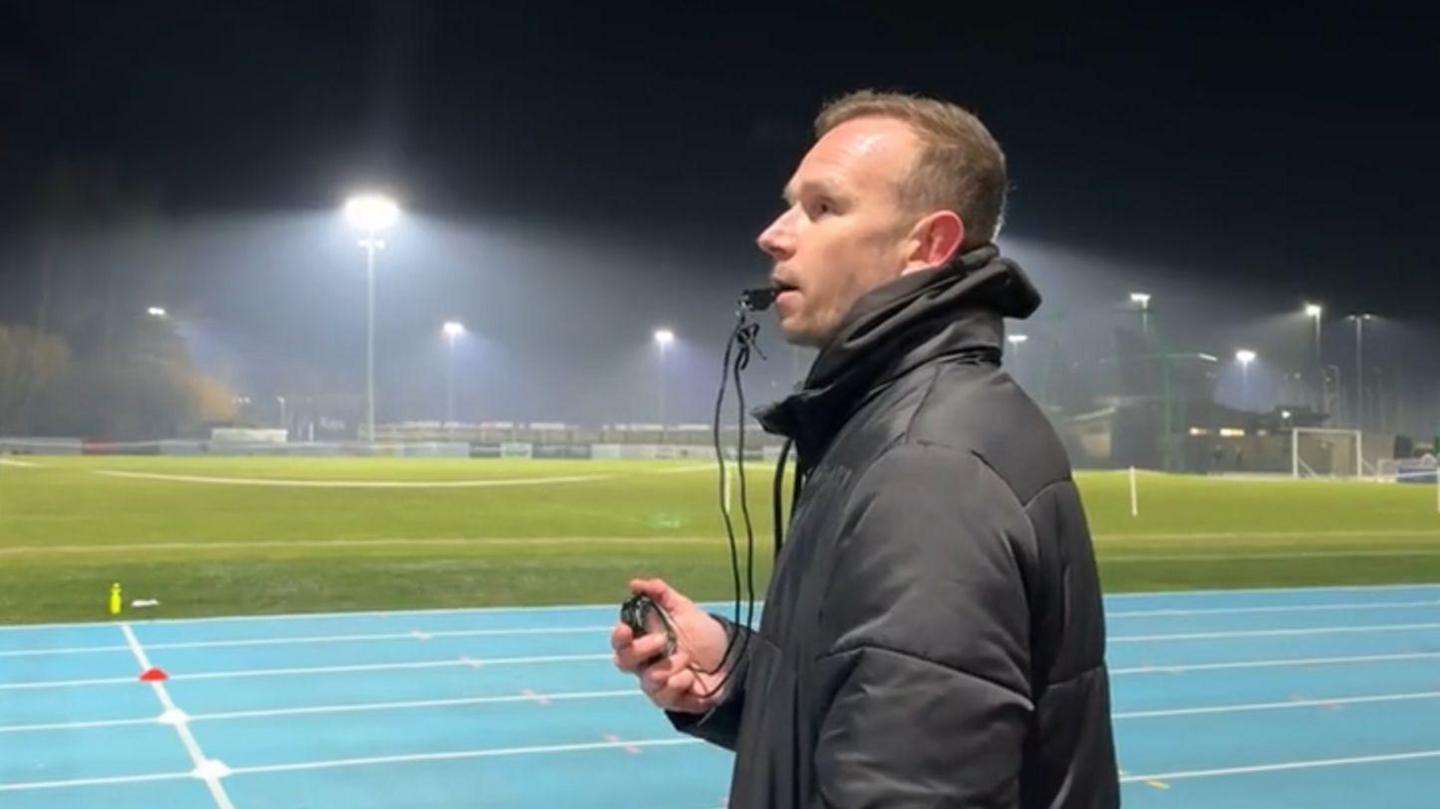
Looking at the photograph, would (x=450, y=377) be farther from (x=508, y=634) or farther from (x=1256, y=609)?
(x=1256, y=609)

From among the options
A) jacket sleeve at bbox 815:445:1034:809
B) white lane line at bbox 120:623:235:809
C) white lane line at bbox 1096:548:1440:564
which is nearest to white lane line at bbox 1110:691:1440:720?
white lane line at bbox 120:623:235:809

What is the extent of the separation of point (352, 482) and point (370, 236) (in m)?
2.67

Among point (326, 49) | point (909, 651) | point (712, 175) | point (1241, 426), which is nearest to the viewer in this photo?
point (909, 651)

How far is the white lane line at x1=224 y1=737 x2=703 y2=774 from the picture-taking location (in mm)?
5645

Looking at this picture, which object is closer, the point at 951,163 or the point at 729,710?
the point at 951,163

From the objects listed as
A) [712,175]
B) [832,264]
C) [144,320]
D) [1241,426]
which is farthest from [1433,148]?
[832,264]

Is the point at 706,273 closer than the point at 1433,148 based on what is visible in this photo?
Yes

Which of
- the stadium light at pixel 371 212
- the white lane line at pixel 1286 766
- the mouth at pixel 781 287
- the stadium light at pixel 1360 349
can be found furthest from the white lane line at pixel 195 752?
the stadium light at pixel 1360 349

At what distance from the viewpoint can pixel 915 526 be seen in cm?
121

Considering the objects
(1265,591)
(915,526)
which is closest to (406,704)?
(915,526)

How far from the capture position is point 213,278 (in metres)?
15.3

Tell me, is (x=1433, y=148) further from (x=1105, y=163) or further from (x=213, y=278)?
(x=213, y=278)

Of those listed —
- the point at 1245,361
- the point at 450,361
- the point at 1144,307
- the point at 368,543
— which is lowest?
the point at 368,543

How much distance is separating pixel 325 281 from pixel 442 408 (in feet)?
5.97
